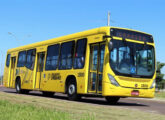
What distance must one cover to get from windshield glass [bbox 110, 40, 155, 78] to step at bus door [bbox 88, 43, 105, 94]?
0.62m

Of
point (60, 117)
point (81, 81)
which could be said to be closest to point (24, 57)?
point (81, 81)

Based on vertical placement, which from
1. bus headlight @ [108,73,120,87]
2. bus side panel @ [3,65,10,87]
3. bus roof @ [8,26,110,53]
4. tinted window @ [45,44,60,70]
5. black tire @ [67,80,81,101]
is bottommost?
black tire @ [67,80,81,101]

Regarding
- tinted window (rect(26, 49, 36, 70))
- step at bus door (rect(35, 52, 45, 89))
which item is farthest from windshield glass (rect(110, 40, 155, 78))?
tinted window (rect(26, 49, 36, 70))

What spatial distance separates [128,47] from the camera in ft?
48.0

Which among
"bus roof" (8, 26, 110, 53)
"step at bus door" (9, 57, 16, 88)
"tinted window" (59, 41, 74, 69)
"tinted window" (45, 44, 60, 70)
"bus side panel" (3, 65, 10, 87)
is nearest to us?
"bus roof" (8, 26, 110, 53)

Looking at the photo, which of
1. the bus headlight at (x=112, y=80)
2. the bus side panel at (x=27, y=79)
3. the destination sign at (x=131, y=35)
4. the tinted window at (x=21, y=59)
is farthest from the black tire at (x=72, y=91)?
the tinted window at (x=21, y=59)

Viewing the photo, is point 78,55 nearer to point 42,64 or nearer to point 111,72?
point 111,72

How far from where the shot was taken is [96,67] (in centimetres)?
1480

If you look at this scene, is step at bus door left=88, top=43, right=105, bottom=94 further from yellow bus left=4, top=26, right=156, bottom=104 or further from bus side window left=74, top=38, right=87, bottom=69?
bus side window left=74, top=38, right=87, bottom=69

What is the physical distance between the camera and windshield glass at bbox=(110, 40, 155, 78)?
46.4ft

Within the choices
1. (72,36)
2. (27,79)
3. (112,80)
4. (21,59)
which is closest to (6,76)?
(21,59)

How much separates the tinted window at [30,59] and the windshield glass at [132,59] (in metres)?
8.12

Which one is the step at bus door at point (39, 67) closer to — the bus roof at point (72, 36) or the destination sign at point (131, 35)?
the bus roof at point (72, 36)

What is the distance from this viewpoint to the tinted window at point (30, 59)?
21.1 m
